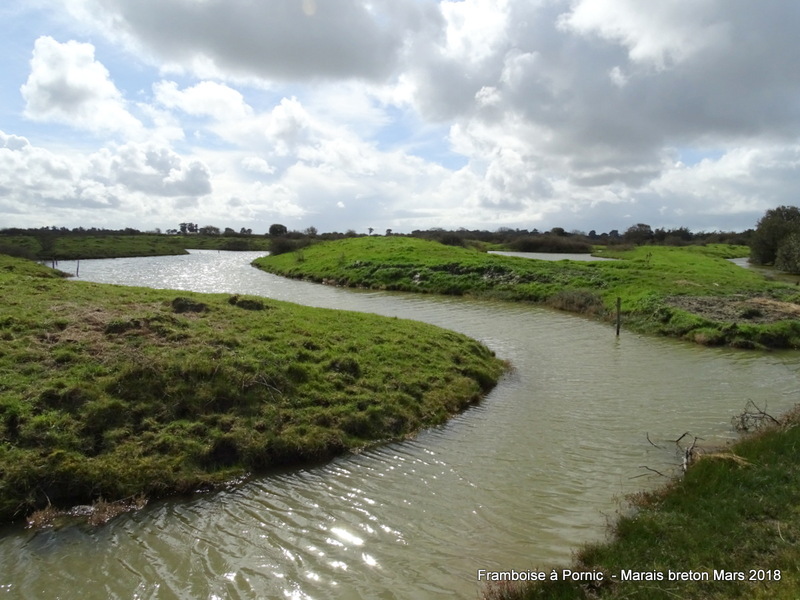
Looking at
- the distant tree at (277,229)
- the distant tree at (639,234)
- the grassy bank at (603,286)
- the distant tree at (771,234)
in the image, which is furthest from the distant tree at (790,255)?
the distant tree at (277,229)

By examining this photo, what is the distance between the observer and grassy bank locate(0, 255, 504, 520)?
33.5 feet

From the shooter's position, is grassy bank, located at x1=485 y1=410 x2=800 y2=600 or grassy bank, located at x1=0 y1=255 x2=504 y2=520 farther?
grassy bank, located at x1=0 y1=255 x2=504 y2=520

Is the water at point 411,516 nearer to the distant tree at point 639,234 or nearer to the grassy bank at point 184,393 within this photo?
the grassy bank at point 184,393

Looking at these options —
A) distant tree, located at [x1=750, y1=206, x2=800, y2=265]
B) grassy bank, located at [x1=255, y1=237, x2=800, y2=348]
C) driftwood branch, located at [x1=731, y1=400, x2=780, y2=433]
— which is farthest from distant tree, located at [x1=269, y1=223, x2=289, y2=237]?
driftwood branch, located at [x1=731, y1=400, x2=780, y2=433]

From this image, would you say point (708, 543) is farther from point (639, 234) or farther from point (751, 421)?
point (639, 234)

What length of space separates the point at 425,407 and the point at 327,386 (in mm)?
3021

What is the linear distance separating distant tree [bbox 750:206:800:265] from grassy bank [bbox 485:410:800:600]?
86726 mm

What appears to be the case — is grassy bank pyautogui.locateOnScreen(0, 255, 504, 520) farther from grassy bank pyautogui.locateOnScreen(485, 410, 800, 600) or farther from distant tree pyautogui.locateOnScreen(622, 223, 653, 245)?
distant tree pyautogui.locateOnScreen(622, 223, 653, 245)

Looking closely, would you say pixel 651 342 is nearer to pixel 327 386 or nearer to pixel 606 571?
pixel 327 386

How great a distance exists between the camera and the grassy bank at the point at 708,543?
630cm

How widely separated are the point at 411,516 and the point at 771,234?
318ft

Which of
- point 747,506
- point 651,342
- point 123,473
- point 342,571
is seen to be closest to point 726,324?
point 651,342

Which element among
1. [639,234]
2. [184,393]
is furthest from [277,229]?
[184,393]

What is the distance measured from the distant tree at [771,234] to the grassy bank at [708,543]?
3414 inches
